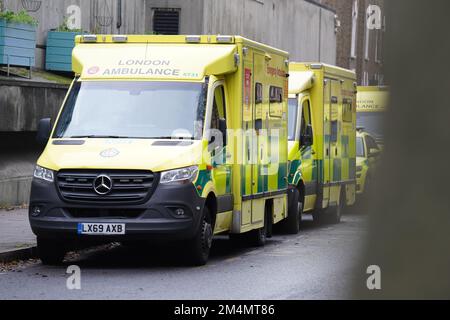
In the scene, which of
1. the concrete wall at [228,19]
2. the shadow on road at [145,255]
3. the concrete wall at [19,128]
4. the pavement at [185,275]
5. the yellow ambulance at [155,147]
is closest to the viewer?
the pavement at [185,275]

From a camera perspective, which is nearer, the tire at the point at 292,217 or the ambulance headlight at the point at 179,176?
the ambulance headlight at the point at 179,176

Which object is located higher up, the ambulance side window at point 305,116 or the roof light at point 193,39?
the roof light at point 193,39

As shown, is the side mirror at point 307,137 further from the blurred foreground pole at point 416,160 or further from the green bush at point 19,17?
the blurred foreground pole at point 416,160

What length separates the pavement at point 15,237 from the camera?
12.3 metres

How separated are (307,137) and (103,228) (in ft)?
24.6

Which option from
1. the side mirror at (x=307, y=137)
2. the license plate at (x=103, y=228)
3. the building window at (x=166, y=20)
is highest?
the building window at (x=166, y=20)

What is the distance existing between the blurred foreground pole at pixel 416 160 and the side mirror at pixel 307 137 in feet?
53.9

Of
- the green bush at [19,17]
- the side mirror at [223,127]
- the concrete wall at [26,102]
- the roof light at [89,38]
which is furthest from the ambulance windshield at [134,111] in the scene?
the green bush at [19,17]

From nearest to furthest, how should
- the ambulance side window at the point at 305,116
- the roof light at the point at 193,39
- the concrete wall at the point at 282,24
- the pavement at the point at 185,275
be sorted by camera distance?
the pavement at the point at 185,275 < the roof light at the point at 193,39 < the ambulance side window at the point at 305,116 < the concrete wall at the point at 282,24

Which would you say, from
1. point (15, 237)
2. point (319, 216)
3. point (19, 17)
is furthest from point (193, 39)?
point (319, 216)

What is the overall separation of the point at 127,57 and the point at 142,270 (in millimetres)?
2821

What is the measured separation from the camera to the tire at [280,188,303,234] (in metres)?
17.4

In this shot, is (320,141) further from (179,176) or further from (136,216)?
(136,216)

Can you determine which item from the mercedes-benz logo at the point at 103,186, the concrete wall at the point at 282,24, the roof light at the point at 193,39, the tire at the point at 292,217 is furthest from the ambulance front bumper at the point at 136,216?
the concrete wall at the point at 282,24
